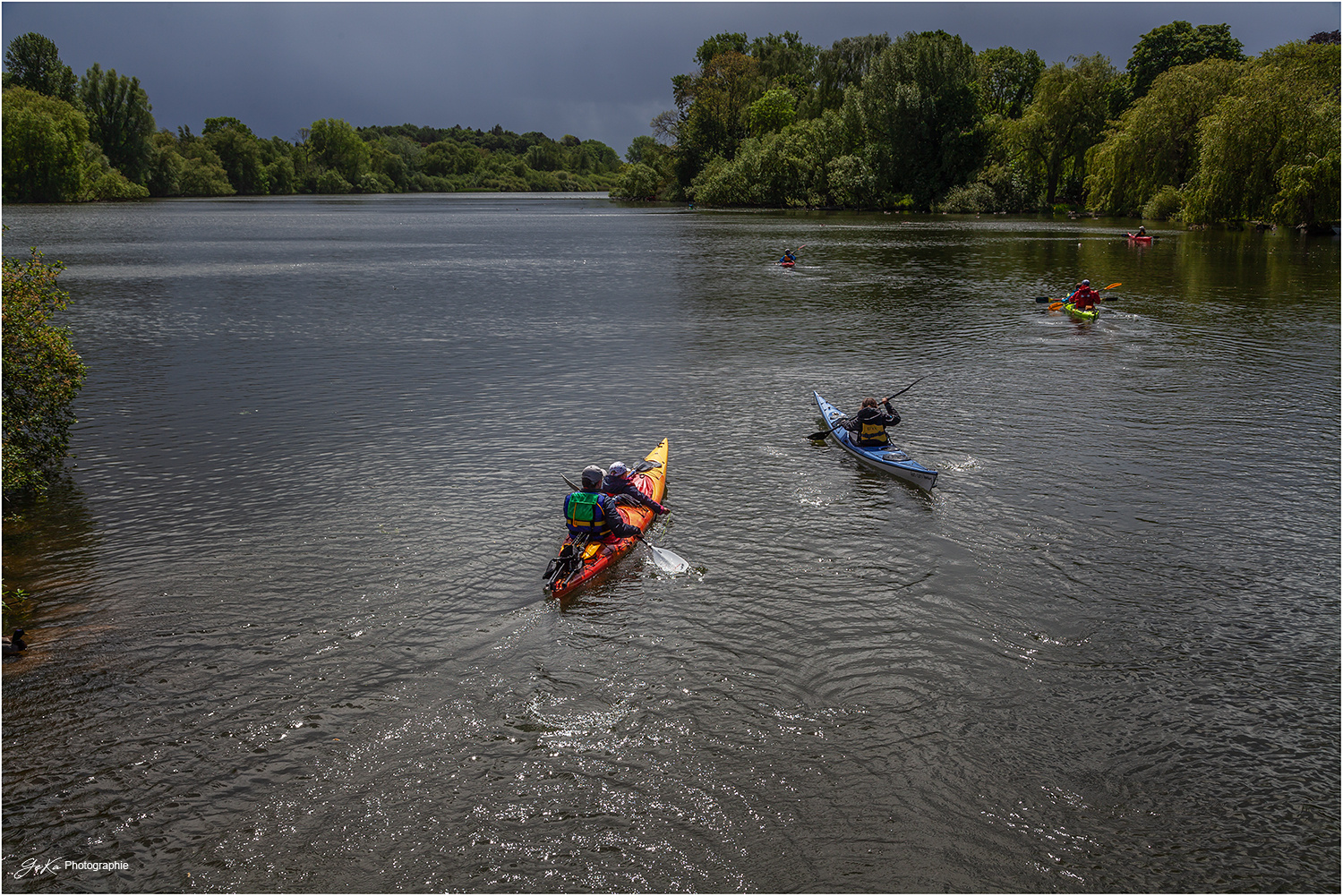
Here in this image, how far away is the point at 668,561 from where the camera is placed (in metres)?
15.8

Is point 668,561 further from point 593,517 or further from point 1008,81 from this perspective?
point 1008,81

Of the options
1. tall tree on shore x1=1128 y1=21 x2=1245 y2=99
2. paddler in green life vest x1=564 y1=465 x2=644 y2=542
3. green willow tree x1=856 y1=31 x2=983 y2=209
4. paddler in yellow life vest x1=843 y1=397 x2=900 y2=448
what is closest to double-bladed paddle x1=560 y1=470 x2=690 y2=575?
paddler in green life vest x1=564 y1=465 x2=644 y2=542

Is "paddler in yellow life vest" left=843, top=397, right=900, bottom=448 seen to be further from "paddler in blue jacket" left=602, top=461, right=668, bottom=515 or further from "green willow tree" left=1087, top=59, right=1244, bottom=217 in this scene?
"green willow tree" left=1087, top=59, right=1244, bottom=217

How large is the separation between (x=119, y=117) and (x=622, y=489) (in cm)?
Result: 18069

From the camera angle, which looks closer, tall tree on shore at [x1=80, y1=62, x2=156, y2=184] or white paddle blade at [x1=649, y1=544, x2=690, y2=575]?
white paddle blade at [x1=649, y1=544, x2=690, y2=575]

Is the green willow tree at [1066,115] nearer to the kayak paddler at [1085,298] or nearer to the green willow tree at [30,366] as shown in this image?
the kayak paddler at [1085,298]

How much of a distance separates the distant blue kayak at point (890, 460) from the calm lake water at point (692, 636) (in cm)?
46

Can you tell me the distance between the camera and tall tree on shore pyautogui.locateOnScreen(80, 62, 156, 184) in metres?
156

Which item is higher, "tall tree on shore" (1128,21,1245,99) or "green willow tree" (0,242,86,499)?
"tall tree on shore" (1128,21,1245,99)

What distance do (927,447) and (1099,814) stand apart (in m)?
13.1

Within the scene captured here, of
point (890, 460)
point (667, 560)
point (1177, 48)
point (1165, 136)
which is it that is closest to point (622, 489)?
point (667, 560)

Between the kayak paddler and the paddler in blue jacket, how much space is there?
28.7 meters

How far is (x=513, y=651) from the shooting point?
43.1ft

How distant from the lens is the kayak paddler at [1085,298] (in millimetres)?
38594
